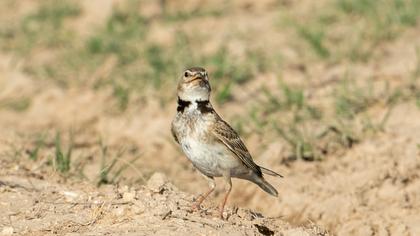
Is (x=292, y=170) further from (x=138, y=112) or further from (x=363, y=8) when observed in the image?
(x=363, y=8)

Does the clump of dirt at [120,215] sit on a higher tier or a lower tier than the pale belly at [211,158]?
lower

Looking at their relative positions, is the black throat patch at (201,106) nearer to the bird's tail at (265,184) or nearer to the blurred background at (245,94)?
the bird's tail at (265,184)

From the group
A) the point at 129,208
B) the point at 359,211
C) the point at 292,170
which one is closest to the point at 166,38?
the point at 292,170

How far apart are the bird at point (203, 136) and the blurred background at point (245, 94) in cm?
99

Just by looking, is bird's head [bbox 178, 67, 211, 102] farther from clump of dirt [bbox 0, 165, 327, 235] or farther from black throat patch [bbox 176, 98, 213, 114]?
clump of dirt [bbox 0, 165, 327, 235]

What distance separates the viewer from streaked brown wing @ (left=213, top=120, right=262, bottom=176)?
5.75m

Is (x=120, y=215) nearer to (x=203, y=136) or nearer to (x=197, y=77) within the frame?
(x=203, y=136)

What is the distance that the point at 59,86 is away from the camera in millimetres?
10180

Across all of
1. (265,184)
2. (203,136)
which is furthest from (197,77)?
(265,184)

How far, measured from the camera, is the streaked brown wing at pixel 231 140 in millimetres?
5750

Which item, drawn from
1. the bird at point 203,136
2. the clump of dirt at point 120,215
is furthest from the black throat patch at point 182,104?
the clump of dirt at point 120,215

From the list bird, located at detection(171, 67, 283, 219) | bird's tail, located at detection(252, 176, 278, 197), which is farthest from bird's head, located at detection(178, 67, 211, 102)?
bird's tail, located at detection(252, 176, 278, 197)

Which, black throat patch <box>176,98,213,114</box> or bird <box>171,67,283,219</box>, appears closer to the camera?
bird <box>171,67,283,219</box>

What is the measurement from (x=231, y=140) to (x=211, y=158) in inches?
8.3
